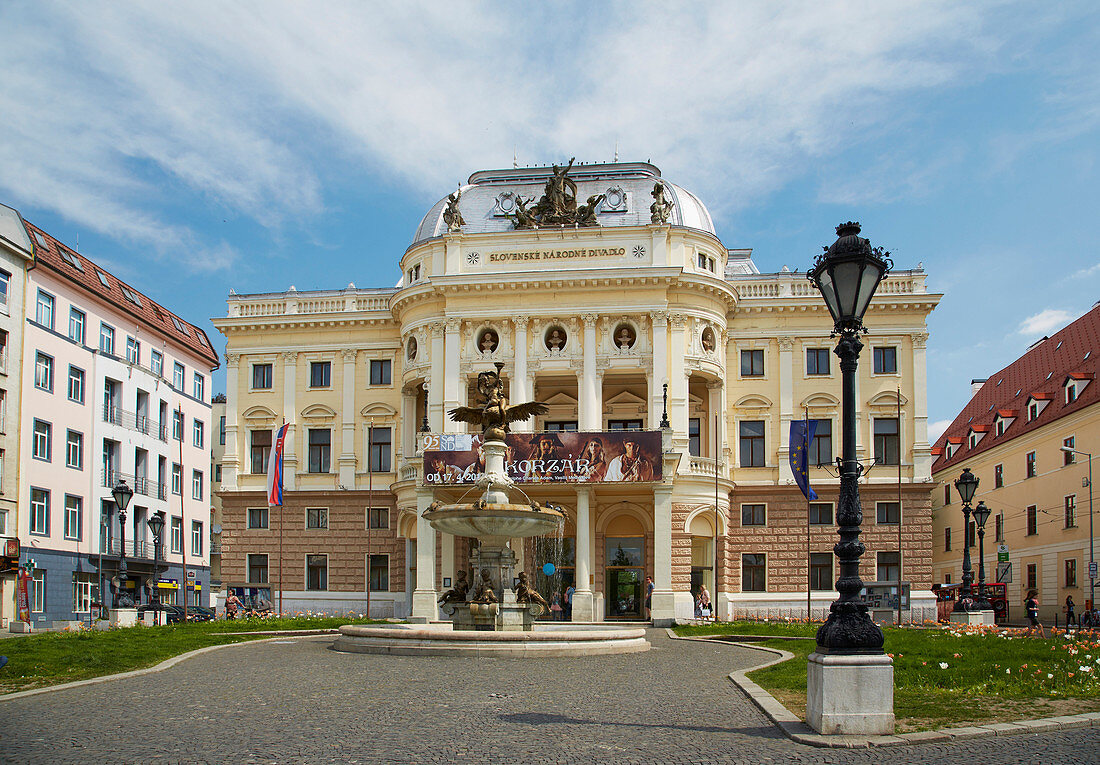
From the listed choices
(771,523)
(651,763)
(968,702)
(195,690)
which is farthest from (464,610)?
(771,523)

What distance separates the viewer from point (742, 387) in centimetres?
5138

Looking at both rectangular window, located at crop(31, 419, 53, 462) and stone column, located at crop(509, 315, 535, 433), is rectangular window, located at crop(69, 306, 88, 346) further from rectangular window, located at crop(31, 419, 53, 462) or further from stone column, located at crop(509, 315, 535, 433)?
stone column, located at crop(509, 315, 535, 433)

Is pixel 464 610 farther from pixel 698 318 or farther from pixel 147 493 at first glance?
pixel 147 493

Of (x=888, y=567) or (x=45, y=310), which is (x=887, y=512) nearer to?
(x=888, y=567)

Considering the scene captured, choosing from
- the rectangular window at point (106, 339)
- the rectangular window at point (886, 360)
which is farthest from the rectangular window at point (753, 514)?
the rectangular window at point (106, 339)

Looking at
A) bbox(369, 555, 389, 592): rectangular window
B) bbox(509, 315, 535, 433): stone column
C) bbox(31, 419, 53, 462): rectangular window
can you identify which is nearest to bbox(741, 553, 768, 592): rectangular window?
bbox(509, 315, 535, 433): stone column

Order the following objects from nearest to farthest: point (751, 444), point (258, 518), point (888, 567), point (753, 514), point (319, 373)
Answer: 1. point (888, 567)
2. point (753, 514)
3. point (751, 444)
4. point (258, 518)
5. point (319, 373)

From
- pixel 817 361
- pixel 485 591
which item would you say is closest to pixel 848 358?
pixel 485 591

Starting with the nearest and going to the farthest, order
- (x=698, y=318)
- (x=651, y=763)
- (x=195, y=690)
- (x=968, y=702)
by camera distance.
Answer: (x=651, y=763) → (x=968, y=702) → (x=195, y=690) → (x=698, y=318)

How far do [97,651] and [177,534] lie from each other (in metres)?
40.5

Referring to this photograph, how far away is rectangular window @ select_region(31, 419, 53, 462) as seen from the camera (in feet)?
150

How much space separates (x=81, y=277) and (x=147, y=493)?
1151 cm

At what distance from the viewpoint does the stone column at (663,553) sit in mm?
44906

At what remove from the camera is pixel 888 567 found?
49438mm
